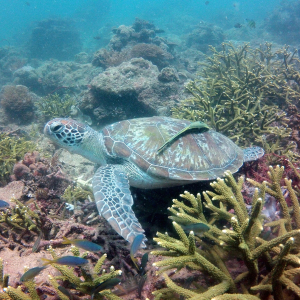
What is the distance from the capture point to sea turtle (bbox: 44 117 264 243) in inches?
118

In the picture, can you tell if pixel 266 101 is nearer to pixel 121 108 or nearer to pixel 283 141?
pixel 283 141

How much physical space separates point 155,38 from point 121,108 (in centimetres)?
973

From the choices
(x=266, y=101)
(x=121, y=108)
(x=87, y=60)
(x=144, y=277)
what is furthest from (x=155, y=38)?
(x=144, y=277)

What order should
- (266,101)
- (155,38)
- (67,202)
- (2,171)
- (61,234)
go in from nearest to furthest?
(61,234) < (67,202) < (2,171) < (266,101) < (155,38)

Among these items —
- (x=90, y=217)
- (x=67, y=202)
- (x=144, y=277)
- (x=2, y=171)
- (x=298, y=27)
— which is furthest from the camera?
(x=298, y=27)

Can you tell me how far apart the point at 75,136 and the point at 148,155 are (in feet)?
5.36

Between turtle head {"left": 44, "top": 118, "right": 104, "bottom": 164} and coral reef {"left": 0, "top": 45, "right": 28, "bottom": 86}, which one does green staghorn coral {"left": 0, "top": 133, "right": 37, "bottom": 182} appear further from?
coral reef {"left": 0, "top": 45, "right": 28, "bottom": 86}

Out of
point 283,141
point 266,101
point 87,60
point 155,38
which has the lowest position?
point 87,60

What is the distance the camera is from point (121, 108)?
278 inches

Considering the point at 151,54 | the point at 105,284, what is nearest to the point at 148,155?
the point at 105,284

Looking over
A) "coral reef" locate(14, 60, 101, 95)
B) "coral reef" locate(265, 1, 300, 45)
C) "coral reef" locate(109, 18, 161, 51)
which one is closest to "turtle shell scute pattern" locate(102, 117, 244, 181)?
Answer: "coral reef" locate(14, 60, 101, 95)

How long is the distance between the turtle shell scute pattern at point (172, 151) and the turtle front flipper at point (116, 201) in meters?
0.35

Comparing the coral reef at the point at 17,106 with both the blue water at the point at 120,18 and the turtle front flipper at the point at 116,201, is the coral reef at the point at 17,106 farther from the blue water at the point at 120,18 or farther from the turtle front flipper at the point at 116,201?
the blue water at the point at 120,18

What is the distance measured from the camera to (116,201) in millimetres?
2754
